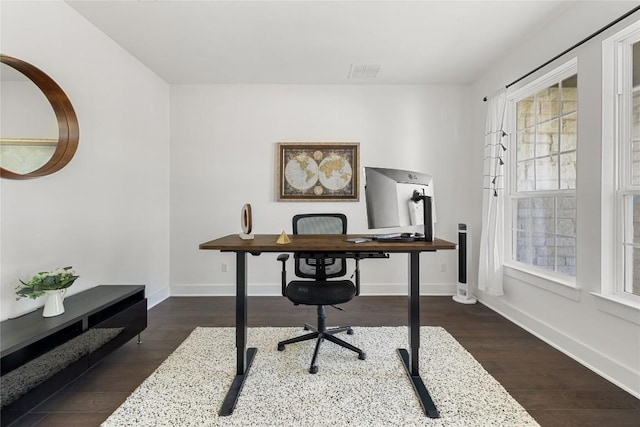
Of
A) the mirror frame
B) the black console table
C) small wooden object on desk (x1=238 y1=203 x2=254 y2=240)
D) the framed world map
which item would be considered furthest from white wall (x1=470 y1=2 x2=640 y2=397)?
the mirror frame

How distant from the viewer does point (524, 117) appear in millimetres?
2770

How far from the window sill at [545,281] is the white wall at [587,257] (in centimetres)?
1

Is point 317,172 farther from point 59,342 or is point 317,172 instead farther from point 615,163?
point 59,342

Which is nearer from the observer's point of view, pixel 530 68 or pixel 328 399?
pixel 328 399

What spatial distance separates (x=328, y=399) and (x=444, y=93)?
3.55 metres

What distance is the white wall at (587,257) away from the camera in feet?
5.68

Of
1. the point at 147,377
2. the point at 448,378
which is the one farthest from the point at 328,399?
the point at 147,377

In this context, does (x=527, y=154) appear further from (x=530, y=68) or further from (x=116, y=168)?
(x=116, y=168)

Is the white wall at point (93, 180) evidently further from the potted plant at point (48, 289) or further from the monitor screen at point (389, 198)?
the monitor screen at point (389, 198)

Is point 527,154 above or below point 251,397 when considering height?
above

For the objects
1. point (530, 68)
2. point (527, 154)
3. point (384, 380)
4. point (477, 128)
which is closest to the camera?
point (384, 380)

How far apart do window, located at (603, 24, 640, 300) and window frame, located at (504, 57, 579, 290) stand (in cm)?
25

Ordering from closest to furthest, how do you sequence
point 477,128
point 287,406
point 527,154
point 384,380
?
point 287,406
point 384,380
point 527,154
point 477,128

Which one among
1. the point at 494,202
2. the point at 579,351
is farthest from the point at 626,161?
the point at 579,351
